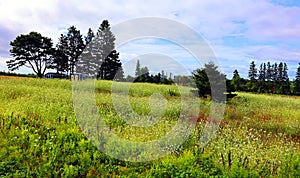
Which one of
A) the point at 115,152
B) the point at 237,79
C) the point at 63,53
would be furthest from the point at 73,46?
the point at 115,152

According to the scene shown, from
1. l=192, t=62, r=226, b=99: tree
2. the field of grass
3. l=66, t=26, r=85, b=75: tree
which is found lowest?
the field of grass

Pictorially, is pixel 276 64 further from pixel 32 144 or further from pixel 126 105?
pixel 32 144

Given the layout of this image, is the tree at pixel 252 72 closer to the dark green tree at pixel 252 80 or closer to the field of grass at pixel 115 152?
the dark green tree at pixel 252 80

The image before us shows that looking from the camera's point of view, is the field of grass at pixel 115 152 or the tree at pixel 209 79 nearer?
the field of grass at pixel 115 152

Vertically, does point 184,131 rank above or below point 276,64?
below

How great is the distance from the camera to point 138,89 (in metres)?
17.1

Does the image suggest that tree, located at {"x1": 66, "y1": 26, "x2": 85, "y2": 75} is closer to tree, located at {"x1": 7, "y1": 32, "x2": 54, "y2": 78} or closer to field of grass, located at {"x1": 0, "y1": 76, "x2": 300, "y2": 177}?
tree, located at {"x1": 7, "y1": 32, "x2": 54, "y2": 78}

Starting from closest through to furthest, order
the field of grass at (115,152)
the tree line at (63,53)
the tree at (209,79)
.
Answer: the field of grass at (115,152), the tree at (209,79), the tree line at (63,53)

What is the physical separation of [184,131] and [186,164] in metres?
2.25

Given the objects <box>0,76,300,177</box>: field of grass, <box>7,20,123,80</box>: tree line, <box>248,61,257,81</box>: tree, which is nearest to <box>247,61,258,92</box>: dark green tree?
<box>248,61,257,81</box>: tree

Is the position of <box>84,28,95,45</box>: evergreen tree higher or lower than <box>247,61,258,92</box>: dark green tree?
higher

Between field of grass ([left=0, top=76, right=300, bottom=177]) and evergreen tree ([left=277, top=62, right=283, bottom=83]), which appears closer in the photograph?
field of grass ([left=0, top=76, right=300, bottom=177])

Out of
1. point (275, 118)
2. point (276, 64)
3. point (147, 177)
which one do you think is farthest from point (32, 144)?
point (276, 64)

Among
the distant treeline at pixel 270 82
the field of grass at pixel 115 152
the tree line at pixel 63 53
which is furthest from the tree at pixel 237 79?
the field of grass at pixel 115 152
